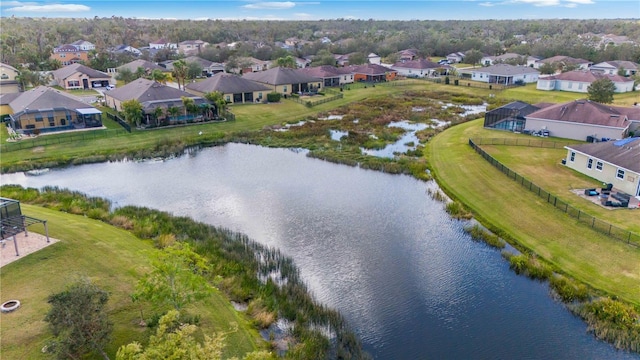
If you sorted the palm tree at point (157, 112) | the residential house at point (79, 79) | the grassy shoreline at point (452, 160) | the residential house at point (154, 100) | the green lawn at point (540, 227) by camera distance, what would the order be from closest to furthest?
the green lawn at point (540, 227), the grassy shoreline at point (452, 160), the palm tree at point (157, 112), the residential house at point (154, 100), the residential house at point (79, 79)

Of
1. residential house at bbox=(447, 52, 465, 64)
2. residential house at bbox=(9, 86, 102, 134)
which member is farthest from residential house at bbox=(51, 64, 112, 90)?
residential house at bbox=(447, 52, 465, 64)

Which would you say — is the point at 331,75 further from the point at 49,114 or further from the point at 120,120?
the point at 49,114

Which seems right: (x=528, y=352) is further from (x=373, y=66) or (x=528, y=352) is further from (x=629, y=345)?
(x=373, y=66)

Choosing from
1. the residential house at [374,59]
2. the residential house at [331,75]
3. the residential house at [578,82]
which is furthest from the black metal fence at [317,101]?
the residential house at [374,59]

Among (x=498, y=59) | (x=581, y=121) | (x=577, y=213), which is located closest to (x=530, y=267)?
(x=577, y=213)

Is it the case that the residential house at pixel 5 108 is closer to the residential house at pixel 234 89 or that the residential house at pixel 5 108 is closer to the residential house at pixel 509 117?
the residential house at pixel 234 89

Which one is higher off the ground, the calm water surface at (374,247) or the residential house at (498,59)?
the residential house at (498,59)

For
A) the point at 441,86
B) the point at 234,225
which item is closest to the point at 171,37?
the point at 441,86
